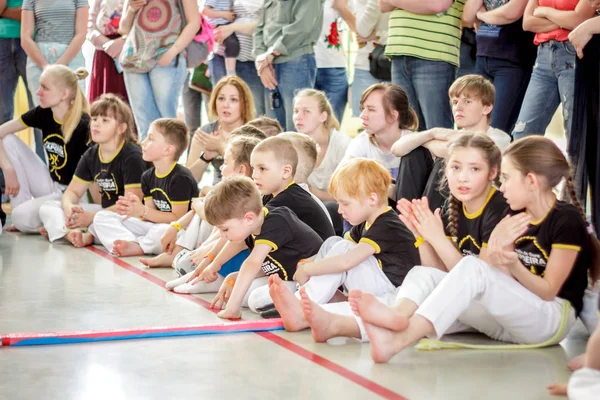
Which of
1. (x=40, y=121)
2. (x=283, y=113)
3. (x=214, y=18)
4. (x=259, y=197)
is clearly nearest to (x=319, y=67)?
(x=283, y=113)

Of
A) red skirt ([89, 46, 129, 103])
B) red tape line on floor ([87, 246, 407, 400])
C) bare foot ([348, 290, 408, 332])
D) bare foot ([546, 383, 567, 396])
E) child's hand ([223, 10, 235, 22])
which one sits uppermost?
child's hand ([223, 10, 235, 22])

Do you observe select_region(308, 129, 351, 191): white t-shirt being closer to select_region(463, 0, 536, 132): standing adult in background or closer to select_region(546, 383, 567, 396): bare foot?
select_region(463, 0, 536, 132): standing adult in background

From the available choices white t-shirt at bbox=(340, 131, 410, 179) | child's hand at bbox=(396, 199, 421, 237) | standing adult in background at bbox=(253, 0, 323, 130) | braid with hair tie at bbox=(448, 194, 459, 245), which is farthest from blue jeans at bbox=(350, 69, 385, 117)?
child's hand at bbox=(396, 199, 421, 237)

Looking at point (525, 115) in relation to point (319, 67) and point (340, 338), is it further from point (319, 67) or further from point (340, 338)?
point (319, 67)

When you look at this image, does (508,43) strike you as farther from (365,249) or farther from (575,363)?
(575,363)

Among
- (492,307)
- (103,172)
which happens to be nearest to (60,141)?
(103,172)

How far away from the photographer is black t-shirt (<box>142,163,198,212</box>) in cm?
472

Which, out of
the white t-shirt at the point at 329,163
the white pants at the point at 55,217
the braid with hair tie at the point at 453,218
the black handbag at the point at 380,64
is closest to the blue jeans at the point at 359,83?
the black handbag at the point at 380,64

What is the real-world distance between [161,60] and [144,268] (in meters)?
1.76

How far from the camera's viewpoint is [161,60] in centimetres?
559

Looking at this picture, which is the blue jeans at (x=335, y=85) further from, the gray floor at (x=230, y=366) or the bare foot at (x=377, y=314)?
the bare foot at (x=377, y=314)

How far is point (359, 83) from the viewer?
547cm

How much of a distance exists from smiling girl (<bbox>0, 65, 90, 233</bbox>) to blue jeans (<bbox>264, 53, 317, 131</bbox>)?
128cm

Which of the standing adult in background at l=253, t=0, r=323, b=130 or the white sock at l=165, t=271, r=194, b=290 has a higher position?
the standing adult in background at l=253, t=0, r=323, b=130
